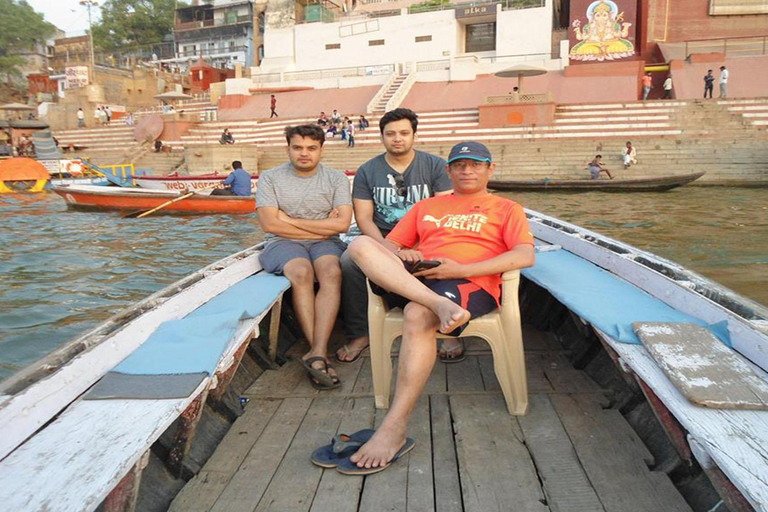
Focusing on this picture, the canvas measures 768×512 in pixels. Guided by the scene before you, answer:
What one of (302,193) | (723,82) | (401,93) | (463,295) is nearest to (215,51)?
(401,93)

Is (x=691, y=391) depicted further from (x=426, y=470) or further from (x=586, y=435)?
(x=426, y=470)

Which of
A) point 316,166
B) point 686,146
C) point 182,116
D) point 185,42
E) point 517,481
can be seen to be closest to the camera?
point 517,481

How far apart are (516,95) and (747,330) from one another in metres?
16.9

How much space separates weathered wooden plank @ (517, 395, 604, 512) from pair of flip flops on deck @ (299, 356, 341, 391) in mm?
871

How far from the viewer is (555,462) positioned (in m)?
2.03

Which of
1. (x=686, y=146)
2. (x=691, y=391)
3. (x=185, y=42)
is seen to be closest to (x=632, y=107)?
(x=686, y=146)

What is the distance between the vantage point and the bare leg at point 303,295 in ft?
9.82

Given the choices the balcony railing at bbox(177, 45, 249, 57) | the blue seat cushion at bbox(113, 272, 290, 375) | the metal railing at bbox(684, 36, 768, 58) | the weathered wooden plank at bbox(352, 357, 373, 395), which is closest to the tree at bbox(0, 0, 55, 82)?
the balcony railing at bbox(177, 45, 249, 57)

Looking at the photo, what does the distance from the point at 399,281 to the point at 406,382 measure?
1.35 ft

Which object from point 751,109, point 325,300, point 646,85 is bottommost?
point 325,300

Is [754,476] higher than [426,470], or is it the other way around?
[754,476]

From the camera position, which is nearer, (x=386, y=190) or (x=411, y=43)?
(x=386, y=190)

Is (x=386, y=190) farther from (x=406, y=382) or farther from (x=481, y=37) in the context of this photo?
(x=481, y=37)

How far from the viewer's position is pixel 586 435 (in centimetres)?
221
